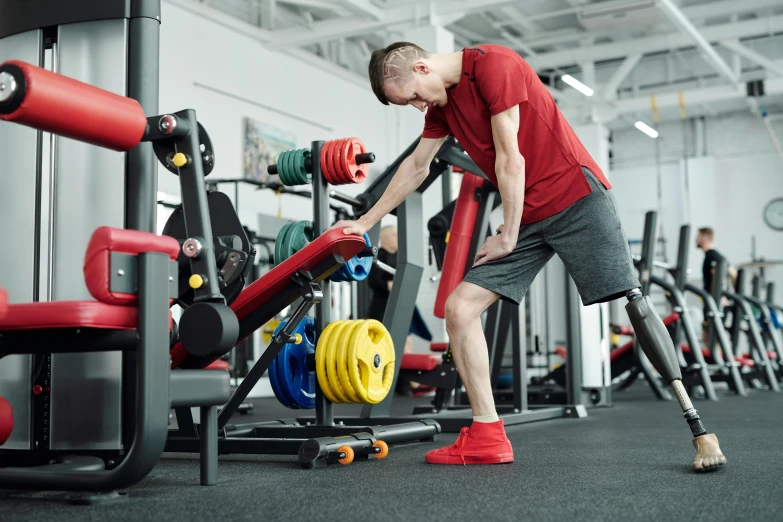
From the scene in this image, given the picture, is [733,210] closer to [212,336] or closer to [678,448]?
[678,448]

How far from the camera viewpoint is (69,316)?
5.68ft

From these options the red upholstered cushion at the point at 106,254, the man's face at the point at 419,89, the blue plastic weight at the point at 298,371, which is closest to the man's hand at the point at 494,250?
the man's face at the point at 419,89

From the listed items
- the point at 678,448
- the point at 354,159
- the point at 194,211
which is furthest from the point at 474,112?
the point at 678,448

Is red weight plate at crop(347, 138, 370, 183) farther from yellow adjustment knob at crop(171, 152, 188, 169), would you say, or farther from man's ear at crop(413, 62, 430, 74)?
Result: yellow adjustment knob at crop(171, 152, 188, 169)

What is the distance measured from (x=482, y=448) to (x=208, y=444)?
859 millimetres

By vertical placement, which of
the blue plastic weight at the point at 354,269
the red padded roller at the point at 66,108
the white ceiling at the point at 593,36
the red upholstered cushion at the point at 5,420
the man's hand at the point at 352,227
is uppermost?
the white ceiling at the point at 593,36

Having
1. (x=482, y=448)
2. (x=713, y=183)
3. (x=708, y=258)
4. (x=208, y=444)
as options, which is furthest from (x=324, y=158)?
(x=713, y=183)

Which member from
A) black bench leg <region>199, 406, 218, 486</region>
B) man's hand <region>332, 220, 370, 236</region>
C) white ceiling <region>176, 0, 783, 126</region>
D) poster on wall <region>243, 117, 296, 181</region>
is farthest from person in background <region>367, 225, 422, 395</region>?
black bench leg <region>199, 406, 218, 486</region>

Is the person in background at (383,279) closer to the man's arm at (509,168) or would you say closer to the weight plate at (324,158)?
the weight plate at (324,158)

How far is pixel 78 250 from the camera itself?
2.19 m

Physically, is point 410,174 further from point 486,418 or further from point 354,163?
point 486,418

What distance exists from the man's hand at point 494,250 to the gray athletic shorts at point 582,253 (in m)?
0.02

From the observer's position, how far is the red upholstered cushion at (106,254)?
5.65ft

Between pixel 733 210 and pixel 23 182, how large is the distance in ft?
43.7
